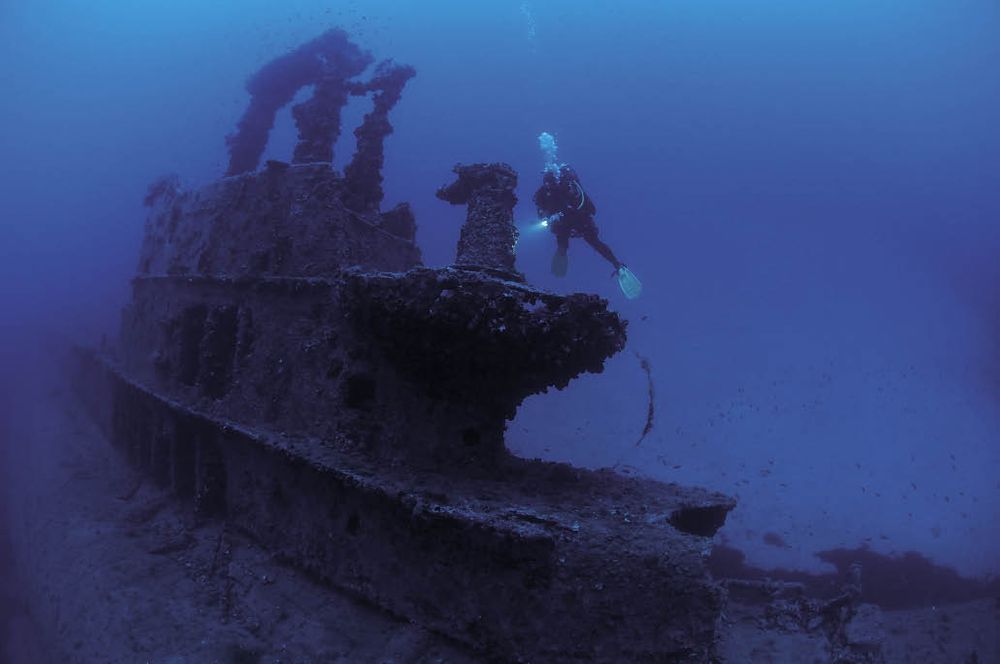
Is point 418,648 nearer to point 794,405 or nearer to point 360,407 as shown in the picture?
→ point 360,407

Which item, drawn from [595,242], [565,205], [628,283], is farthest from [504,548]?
[628,283]

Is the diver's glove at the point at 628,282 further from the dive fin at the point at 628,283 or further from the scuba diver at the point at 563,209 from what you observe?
the scuba diver at the point at 563,209

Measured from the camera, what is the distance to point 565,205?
1012cm

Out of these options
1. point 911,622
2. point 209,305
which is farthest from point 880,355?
point 209,305

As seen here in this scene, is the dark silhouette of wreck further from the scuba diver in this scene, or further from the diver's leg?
the diver's leg

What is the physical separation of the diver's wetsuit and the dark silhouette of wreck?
2.81 m

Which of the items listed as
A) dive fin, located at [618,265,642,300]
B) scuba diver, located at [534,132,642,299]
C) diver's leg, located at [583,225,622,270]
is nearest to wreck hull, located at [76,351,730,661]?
scuba diver, located at [534,132,642,299]

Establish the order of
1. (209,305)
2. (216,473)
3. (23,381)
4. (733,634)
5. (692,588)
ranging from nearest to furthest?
1. (692,588)
2. (216,473)
3. (733,634)
4. (209,305)
5. (23,381)

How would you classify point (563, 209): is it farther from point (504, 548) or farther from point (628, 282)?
point (504, 548)

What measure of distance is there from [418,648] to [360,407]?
2.23 metres

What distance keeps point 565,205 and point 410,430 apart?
6212 millimetres

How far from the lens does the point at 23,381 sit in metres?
23.5

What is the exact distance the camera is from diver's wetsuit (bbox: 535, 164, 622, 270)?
10.0 m

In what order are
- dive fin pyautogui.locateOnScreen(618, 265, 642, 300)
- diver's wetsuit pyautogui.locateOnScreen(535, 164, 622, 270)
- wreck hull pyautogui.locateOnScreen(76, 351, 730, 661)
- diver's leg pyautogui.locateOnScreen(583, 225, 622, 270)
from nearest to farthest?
wreck hull pyautogui.locateOnScreen(76, 351, 730, 661)
diver's wetsuit pyautogui.locateOnScreen(535, 164, 622, 270)
diver's leg pyautogui.locateOnScreen(583, 225, 622, 270)
dive fin pyautogui.locateOnScreen(618, 265, 642, 300)
